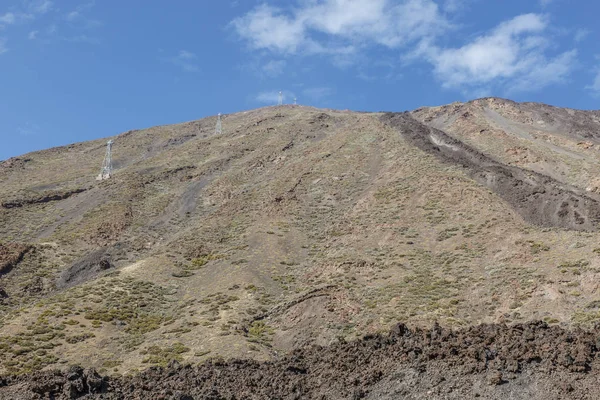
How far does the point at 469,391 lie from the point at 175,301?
982 inches

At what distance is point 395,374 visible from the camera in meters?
21.8

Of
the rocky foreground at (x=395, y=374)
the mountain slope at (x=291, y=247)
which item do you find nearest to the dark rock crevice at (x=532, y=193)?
the mountain slope at (x=291, y=247)

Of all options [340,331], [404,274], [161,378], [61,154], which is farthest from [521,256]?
[61,154]

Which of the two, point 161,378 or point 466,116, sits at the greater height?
point 466,116

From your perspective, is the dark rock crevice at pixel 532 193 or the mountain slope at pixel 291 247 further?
the dark rock crevice at pixel 532 193

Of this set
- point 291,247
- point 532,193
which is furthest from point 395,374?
point 532,193

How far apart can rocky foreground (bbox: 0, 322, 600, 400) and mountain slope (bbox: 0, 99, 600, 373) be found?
2.94 meters

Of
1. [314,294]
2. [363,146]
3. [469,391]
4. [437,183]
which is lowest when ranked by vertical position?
[469,391]

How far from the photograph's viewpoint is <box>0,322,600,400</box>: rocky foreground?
1919 centimetres

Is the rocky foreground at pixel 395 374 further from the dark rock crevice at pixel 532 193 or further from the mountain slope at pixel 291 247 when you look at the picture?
the dark rock crevice at pixel 532 193

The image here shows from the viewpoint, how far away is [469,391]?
1945 cm

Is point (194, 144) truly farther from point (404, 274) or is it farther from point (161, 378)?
point (161, 378)

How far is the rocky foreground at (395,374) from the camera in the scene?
63.0 feet

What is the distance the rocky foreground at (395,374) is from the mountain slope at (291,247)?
116 inches
